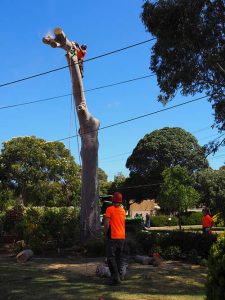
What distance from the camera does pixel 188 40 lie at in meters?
15.7

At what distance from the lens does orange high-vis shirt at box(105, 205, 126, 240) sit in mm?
9070

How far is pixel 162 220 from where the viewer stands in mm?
50906

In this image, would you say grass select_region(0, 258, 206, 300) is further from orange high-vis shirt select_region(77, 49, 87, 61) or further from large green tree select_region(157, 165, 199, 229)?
large green tree select_region(157, 165, 199, 229)

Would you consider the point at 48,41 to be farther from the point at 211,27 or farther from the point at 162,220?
the point at 162,220

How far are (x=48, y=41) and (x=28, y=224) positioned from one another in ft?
23.1

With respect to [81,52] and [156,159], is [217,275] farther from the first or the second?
[156,159]

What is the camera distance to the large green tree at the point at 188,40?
15.6m

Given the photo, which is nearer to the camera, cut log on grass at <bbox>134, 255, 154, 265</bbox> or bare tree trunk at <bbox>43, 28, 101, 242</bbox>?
cut log on grass at <bbox>134, 255, 154, 265</bbox>

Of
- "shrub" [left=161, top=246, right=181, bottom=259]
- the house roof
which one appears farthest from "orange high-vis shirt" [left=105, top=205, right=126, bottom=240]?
the house roof

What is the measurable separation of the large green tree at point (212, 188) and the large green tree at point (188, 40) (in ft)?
103

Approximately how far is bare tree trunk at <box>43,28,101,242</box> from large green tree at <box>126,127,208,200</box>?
128 ft

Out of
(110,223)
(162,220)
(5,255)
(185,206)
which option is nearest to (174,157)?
(162,220)

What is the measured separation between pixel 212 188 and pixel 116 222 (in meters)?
41.0

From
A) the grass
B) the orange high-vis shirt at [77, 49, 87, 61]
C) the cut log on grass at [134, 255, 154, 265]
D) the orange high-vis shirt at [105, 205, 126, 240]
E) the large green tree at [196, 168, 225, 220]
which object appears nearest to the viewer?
the grass
